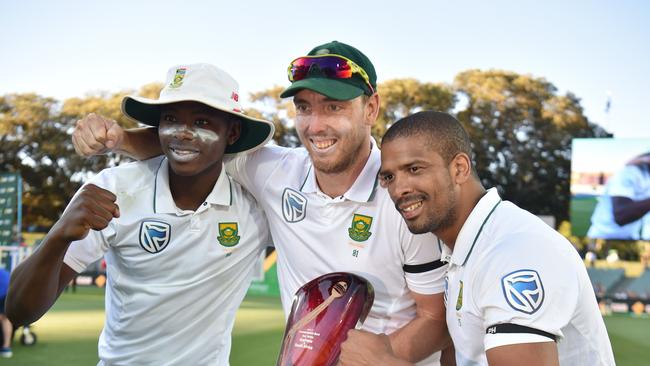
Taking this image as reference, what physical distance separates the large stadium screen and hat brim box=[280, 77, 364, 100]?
2439 cm

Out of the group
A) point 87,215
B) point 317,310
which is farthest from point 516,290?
point 87,215

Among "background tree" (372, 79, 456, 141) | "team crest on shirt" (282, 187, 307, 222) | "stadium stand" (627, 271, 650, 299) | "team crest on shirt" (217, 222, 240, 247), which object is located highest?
"background tree" (372, 79, 456, 141)

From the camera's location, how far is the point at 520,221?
268 cm

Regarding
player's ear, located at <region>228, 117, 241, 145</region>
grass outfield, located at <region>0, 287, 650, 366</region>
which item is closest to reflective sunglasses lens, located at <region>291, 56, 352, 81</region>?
player's ear, located at <region>228, 117, 241, 145</region>

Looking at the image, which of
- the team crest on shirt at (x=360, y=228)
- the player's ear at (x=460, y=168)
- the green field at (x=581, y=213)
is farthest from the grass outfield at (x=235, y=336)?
the green field at (x=581, y=213)

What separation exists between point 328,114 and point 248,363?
281 inches

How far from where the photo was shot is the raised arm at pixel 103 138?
363cm

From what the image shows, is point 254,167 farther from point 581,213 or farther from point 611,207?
point 611,207

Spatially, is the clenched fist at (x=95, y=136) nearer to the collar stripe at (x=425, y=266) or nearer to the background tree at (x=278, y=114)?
the collar stripe at (x=425, y=266)

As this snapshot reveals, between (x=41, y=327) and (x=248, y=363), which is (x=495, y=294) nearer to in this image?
(x=248, y=363)

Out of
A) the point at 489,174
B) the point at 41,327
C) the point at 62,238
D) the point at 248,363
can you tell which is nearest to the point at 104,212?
the point at 62,238

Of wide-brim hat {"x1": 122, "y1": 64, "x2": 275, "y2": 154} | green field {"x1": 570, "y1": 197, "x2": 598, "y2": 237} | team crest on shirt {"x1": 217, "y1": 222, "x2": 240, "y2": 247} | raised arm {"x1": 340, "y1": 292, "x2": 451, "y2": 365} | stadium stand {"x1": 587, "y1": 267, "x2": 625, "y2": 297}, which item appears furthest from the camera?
green field {"x1": 570, "y1": 197, "x2": 598, "y2": 237}

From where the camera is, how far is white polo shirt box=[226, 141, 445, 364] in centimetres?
334

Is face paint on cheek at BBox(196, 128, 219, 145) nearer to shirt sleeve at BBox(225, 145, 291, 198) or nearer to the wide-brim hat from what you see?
the wide-brim hat
